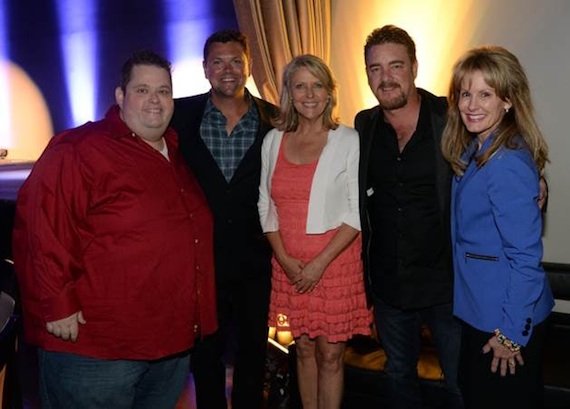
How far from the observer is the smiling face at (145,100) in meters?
1.81

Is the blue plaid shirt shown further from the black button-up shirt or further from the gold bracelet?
the gold bracelet

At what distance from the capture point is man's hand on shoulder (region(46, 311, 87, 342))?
1.65m

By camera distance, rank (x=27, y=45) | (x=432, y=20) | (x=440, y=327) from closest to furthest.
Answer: (x=440, y=327)
(x=432, y=20)
(x=27, y=45)

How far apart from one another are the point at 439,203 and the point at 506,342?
0.62 metres

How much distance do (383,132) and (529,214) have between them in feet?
2.59

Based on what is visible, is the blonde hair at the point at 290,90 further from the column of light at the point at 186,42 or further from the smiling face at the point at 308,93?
the column of light at the point at 186,42

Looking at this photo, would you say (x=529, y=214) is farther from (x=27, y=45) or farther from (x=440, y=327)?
(x=27, y=45)

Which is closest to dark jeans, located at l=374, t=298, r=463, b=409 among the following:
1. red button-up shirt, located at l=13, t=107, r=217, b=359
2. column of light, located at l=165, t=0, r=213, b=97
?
red button-up shirt, located at l=13, t=107, r=217, b=359

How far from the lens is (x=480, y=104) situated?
162 centimetres

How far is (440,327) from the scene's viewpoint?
83.3 inches

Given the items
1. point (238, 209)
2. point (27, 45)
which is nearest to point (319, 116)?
point (238, 209)

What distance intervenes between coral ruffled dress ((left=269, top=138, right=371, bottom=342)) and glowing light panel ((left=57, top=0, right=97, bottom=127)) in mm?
3438

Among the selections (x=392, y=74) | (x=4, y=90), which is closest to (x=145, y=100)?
(x=392, y=74)

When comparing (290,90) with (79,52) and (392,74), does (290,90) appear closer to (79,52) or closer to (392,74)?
(392,74)
